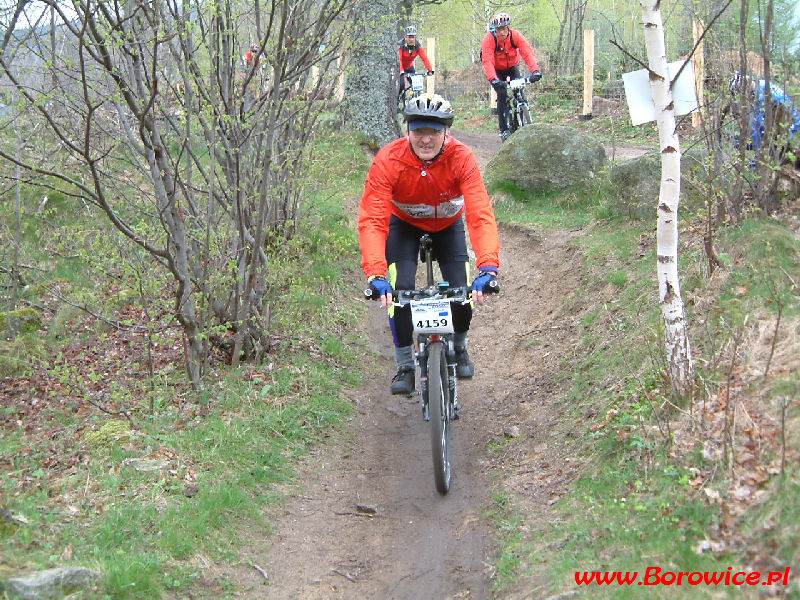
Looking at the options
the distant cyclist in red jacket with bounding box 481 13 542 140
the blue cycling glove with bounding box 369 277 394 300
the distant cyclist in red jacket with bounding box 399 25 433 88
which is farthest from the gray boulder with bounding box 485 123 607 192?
the blue cycling glove with bounding box 369 277 394 300

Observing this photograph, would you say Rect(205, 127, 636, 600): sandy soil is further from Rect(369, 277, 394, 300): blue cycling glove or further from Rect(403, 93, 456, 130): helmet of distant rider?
A: Rect(403, 93, 456, 130): helmet of distant rider

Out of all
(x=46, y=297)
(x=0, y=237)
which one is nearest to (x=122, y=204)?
(x=46, y=297)

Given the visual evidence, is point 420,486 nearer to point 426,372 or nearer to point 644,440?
point 426,372

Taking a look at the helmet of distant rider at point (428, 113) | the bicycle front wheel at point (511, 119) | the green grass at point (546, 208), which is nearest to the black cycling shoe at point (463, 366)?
the helmet of distant rider at point (428, 113)

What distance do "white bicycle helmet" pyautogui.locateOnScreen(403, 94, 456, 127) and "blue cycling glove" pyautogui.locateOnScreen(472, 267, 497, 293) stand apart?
103 centimetres

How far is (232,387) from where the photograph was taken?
245 inches

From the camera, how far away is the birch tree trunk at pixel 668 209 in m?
4.47

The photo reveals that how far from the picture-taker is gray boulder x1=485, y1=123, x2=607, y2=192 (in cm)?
1097

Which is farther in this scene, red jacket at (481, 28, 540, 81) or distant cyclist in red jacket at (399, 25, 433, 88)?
distant cyclist in red jacket at (399, 25, 433, 88)

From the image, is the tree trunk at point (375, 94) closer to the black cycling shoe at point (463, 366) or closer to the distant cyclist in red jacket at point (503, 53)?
the distant cyclist in red jacket at point (503, 53)

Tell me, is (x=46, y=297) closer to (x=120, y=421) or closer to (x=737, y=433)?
(x=120, y=421)

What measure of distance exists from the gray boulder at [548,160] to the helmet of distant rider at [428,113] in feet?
20.4

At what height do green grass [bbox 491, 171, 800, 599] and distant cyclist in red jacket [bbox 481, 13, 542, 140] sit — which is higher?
distant cyclist in red jacket [bbox 481, 13, 542, 140]

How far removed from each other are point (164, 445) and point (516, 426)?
260 centimetres
